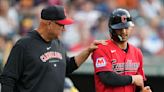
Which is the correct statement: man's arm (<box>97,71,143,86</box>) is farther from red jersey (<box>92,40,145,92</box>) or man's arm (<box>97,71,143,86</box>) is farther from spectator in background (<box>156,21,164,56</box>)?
spectator in background (<box>156,21,164,56</box>)

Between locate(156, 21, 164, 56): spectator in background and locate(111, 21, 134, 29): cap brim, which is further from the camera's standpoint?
locate(156, 21, 164, 56): spectator in background

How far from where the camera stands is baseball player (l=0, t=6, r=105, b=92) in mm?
5547

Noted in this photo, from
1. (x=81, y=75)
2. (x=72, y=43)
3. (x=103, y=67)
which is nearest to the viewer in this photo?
(x=103, y=67)

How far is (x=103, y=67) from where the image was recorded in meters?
5.54

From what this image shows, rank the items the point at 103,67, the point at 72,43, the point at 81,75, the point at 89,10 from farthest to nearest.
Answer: the point at 89,10 → the point at 72,43 → the point at 81,75 → the point at 103,67

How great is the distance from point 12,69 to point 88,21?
21.0 feet

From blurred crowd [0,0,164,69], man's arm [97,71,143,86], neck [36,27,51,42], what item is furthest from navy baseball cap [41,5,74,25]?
blurred crowd [0,0,164,69]

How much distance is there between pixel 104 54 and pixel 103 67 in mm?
138

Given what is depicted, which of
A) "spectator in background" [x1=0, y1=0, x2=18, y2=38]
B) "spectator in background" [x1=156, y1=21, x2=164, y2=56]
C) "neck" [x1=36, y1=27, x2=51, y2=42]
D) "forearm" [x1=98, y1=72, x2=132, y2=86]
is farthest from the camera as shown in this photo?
"spectator in background" [x1=0, y1=0, x2=18, y2=38]

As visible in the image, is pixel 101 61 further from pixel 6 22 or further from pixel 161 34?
pixel 6 22

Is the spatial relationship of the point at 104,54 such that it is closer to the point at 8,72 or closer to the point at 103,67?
the point at 103,67

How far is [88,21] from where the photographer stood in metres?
11.8

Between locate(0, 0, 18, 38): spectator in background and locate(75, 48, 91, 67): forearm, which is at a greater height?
locate(75, 48, 91, 67): forearm

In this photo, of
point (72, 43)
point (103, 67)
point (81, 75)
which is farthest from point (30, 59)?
point (72, 43)
